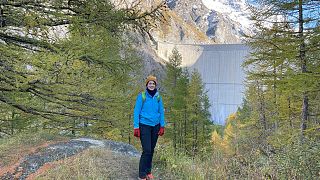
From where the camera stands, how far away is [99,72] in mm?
6227

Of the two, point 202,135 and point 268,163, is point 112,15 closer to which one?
point 268,163

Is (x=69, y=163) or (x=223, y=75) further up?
(x=223, y=75)

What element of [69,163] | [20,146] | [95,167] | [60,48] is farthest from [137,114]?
[20,146]

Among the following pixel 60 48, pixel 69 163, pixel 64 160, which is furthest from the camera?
pixel 60 48

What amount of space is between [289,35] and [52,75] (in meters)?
6.86

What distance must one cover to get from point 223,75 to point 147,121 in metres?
44.8

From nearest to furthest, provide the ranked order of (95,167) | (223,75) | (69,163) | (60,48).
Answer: (95,167) < (69,163) < (60,48) < (223,75)

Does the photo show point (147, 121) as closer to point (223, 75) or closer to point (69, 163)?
point (69, 163)

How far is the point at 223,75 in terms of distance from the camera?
4822 cm

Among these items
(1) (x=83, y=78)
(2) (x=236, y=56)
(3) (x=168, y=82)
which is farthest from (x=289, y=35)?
(2) (x=236, y=56)

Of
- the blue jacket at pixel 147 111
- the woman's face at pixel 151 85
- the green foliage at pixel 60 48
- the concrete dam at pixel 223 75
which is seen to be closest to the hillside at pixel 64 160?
the green foliage at pixel 60 48

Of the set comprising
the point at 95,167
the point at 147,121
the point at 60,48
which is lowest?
the point at 95,167

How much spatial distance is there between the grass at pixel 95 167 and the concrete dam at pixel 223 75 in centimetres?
4108

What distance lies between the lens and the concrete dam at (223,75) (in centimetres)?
4641
